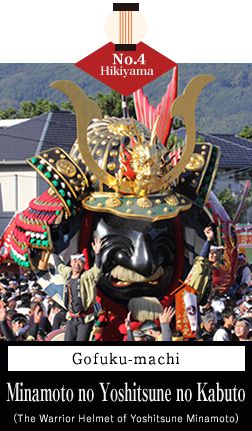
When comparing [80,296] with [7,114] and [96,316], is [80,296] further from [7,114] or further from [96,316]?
[7,114]

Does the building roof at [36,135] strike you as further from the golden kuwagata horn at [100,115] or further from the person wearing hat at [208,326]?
the golden kuwagata horn at [100,115]

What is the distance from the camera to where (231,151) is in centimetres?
3850

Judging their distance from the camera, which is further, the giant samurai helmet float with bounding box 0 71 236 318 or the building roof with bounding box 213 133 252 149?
the building roof with bounding box 213 133 252 149

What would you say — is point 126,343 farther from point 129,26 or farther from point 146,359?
point 129,26

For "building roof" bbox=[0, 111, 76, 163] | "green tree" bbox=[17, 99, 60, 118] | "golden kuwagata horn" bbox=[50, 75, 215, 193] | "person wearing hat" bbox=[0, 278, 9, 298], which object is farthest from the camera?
"green tree" bbox=[17, 99, 60, 118]

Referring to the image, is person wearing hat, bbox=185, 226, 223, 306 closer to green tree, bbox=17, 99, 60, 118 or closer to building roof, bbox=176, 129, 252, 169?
building roof, bbox=176, 129, 252, 169

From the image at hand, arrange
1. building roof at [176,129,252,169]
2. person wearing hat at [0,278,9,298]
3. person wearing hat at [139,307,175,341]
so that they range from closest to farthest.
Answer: person wearing hat at [139,307,175,341] → person wearing hat at [0,278,9,298] → building roof at [176,129,252,169]

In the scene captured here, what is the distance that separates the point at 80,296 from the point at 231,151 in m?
30.0

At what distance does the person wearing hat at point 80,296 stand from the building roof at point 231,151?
2602 cm

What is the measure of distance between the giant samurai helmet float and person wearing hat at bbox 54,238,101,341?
1.09 ft

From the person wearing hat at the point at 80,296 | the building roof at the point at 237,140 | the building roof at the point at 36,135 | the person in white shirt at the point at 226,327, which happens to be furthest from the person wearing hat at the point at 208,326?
the building roof at the point at 237,140

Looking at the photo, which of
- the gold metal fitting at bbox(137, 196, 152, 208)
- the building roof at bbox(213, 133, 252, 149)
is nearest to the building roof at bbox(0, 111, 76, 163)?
the building roof at bbox(213, 133, 252, 149)

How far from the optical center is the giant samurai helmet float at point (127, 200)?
9.13m

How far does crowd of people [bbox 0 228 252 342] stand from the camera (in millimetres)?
8883
